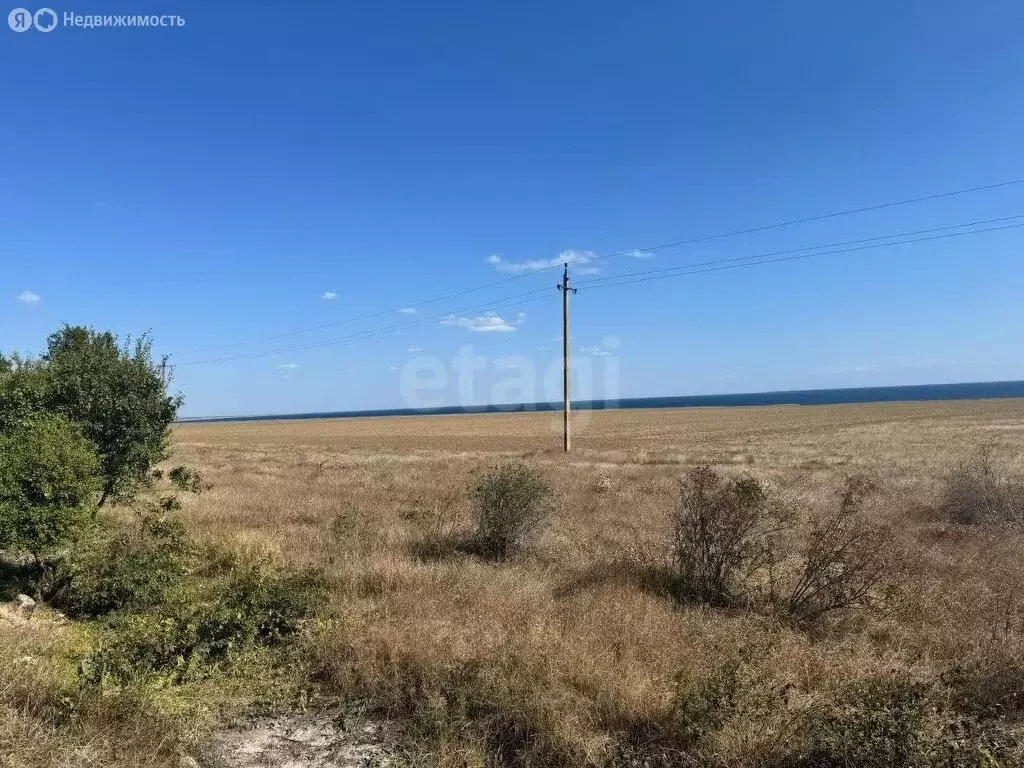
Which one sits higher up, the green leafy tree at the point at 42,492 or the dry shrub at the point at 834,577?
the green leafy tree at the point at 42,492

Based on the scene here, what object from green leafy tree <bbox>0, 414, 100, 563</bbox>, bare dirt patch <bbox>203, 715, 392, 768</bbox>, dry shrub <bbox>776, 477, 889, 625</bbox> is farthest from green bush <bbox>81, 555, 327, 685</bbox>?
dry shrub <bbox>776, 477, 889, 625</bbox>

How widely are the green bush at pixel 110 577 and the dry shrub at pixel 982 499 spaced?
47.2 ft

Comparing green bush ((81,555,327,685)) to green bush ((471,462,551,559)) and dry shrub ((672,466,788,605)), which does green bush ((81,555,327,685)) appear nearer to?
green bush ((471,462,551,559))

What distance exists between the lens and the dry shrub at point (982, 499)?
11.3 meters

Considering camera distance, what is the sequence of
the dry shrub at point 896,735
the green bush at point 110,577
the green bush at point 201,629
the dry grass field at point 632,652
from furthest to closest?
the green bush at point 110,577
the green bush at point 201,629
the dry grass field at point 632,652
the dry shrub at point 896,735

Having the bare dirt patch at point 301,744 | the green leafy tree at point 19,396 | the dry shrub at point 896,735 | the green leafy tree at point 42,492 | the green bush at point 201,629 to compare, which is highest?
the green leafy tree at point 19,396

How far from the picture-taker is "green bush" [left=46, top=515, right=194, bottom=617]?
7773 mm

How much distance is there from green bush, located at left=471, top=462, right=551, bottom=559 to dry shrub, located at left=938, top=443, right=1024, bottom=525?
342 inches

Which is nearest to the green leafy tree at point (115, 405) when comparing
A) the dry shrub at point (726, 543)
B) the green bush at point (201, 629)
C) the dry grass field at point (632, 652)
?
the dry grass field at point (632, 652)

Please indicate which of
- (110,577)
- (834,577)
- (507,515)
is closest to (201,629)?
(110,577)

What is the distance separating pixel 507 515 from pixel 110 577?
591cm

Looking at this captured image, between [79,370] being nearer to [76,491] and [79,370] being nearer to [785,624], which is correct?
[76,491]

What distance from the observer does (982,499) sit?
1193 cm

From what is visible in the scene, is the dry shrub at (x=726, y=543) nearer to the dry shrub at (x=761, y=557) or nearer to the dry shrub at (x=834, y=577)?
the dry shrub at (x=761, y=557)
